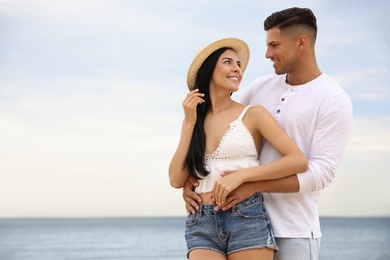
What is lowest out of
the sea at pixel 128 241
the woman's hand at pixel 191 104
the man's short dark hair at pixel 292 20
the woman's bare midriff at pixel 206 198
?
the sea at pixel 128 241

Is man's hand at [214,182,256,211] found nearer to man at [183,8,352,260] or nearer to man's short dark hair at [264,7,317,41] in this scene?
man at [183,8,352,260]

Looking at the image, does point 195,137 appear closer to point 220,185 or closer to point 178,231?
point 220,185

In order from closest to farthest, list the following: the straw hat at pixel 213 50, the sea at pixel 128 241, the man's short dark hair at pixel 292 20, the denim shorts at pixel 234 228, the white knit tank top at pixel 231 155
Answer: the denim shorts at pixel 234 228
the white knit tank top at pixel 231 155
the straw hat at pixel 213 50
the man's short dark hair at pixel 292 20
the sea at pixel 128 241

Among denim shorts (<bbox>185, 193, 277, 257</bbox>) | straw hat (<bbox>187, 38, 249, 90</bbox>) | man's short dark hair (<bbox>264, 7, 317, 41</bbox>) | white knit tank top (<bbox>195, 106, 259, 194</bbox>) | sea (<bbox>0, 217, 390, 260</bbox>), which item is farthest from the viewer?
sea (<bbox>0, 217, 390, 260</bbox>)

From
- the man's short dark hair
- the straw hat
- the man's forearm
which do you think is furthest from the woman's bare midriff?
the man's short dark hair

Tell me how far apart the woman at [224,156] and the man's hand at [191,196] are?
0.03 m

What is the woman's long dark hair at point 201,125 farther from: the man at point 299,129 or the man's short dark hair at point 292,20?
the man's short dark hair at point 292,20

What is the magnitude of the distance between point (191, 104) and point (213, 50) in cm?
32

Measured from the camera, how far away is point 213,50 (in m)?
3.55

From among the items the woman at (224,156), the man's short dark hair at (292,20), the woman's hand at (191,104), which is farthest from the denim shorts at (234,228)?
the man's short dark hair at (292,20)

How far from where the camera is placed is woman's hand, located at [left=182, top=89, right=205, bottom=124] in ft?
11.3

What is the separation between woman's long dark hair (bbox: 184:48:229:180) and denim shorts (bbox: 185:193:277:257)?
19cm

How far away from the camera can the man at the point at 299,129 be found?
343 centimetres

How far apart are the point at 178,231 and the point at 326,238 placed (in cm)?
781
